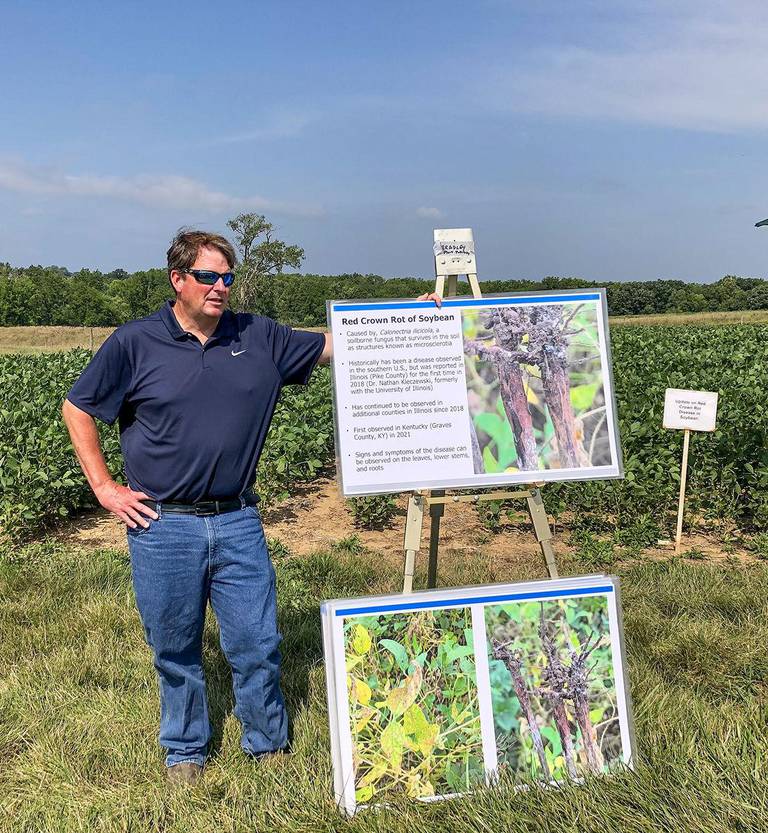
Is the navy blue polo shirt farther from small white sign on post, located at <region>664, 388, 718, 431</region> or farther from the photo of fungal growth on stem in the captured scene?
small white sign on post, located at <region>664, 388, 718, 431</region>

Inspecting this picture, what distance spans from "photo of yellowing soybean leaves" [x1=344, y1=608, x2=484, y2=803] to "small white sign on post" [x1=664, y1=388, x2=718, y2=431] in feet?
13.9

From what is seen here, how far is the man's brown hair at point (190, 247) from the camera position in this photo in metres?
3.09

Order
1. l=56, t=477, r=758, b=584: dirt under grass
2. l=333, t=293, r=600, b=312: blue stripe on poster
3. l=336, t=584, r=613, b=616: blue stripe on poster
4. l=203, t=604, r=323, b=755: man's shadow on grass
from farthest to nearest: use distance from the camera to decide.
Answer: l=56, t=477, r=758, b=584: dirt under grass, l=203, t=604, r=323, b=755: man's shadow on grass, l=333, t=293, r=600, b=312: blue stripe on poster, l=336, t=584, r=613, b=616: blue stripe on poster

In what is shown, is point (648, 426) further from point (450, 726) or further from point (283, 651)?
point (450, 726)

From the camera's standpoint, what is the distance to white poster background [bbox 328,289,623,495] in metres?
3.16

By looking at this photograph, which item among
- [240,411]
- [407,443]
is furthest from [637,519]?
[240,411]

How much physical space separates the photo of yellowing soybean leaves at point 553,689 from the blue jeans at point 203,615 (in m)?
0.98

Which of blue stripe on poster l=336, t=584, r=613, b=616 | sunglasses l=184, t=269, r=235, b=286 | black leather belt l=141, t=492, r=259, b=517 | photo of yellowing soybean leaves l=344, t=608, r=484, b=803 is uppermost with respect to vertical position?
sunglasses l=184, t=269, r=235, b=286

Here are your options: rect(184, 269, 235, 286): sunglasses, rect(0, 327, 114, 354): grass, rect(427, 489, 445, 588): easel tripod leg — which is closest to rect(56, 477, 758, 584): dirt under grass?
rect(427, 489, 445, 588): easel tripod leg

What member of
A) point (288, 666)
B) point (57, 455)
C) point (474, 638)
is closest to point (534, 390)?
point (474, 638)

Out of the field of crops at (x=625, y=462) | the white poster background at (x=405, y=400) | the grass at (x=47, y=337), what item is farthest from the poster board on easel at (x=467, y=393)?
the grass at (x=47, y=337)

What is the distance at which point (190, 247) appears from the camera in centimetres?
310

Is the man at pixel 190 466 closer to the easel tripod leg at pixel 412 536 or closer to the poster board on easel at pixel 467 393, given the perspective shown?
the poster board on easel at pixel 467 393

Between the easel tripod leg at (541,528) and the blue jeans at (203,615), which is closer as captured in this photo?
the blue jeans at (203,615)
